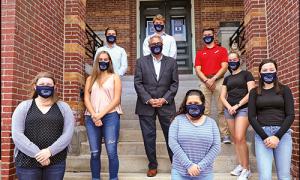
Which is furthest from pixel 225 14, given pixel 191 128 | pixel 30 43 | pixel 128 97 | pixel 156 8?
pixel 191 128

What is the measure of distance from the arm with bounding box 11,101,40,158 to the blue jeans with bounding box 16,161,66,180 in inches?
6.7

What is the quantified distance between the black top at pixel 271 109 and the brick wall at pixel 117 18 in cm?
796

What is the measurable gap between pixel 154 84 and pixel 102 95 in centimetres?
74

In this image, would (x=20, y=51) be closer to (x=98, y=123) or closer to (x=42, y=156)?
(x=98, y=123)

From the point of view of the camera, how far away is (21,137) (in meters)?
3.32

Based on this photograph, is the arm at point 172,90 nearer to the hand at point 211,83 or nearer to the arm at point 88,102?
the hand at point 211,83

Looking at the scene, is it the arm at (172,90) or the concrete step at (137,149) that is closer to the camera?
the arm at (172,90)

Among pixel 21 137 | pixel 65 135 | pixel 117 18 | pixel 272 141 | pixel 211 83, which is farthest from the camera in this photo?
pixel 117 18

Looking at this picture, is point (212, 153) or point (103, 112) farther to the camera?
point (103, 112)

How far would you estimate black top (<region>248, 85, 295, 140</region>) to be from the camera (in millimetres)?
3721

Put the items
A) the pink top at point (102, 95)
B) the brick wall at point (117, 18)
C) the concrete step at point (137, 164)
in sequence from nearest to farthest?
1. the pink top at point (102, 95)
2. the concrete step at point (137, 164)
3. the brick wall at point (117, 18)

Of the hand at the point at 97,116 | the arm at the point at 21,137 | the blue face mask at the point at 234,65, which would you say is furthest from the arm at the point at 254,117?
the arm at the point at 21,137

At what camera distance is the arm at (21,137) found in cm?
331

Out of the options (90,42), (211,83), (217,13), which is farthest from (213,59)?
(217,13)
